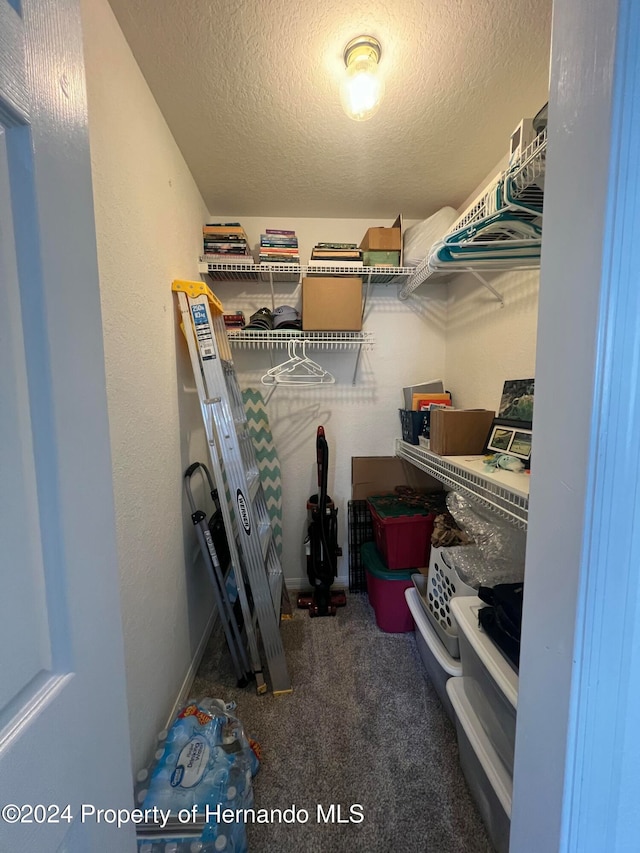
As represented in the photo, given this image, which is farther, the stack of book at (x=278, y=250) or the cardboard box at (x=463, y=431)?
the stack of book at (x=278, y=250)

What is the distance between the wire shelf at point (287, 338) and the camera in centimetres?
179

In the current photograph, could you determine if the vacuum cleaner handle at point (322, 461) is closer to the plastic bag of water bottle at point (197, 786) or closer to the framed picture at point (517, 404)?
the framed picture at point (517, 404)

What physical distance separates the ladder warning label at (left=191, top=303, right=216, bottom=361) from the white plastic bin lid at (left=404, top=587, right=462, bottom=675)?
4.76 ft

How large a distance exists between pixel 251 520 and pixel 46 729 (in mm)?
1069

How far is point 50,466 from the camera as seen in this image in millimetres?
389

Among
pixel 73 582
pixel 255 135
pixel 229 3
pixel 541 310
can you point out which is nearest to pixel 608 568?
pixel 541 310

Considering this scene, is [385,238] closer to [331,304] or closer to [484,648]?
[331,304]

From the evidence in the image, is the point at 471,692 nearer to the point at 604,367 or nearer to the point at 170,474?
the point at 604,367

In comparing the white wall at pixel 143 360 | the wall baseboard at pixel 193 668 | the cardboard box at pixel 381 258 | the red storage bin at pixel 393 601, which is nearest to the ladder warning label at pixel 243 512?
the white wall at pixel 143 360

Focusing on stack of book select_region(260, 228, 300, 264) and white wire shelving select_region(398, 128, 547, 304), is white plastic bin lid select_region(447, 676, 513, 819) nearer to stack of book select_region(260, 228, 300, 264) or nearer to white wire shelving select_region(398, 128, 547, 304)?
white wire shelving select_region(398, 128, 547, 304)

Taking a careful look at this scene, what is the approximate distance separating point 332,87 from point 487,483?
4.80ft

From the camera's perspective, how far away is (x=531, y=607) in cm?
52

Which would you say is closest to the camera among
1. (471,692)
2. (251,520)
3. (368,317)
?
(471,692)

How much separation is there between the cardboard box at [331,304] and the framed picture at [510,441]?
0.89 m
